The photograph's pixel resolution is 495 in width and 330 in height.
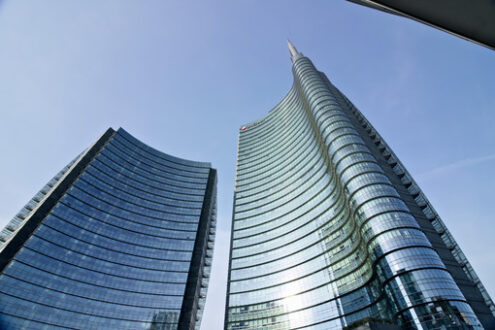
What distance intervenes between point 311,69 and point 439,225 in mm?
80248

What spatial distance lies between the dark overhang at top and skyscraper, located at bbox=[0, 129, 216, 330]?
8747 cm

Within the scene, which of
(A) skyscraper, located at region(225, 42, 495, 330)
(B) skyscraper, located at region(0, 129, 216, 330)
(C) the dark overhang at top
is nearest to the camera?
(C) the dark overhang at top

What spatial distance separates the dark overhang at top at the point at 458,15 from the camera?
375 centimetres

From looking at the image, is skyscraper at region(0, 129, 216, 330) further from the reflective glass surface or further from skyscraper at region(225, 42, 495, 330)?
the reflective glass surface

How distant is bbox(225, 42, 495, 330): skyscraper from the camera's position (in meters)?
43.6

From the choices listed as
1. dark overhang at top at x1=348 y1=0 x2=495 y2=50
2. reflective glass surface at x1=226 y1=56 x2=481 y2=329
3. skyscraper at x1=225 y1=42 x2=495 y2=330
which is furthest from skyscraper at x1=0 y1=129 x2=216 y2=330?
dark overhang at top at x1=348 y1=0 x2=495 y2=50

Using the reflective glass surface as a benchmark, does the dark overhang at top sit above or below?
below

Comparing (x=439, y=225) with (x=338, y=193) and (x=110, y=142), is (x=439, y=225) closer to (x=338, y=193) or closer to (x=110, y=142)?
(x=338, y=193)

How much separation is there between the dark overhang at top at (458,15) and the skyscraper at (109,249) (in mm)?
87470

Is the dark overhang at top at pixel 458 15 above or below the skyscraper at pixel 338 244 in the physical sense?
below

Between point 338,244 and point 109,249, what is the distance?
242 feet

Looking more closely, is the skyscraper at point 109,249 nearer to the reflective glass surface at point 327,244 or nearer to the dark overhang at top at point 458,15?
the reflective glass surface at point 327,244

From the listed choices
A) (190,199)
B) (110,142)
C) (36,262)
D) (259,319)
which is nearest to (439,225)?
(259,319)

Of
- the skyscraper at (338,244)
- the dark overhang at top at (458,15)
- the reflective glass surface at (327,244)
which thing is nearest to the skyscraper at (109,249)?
the skyscraper at (338,244)
